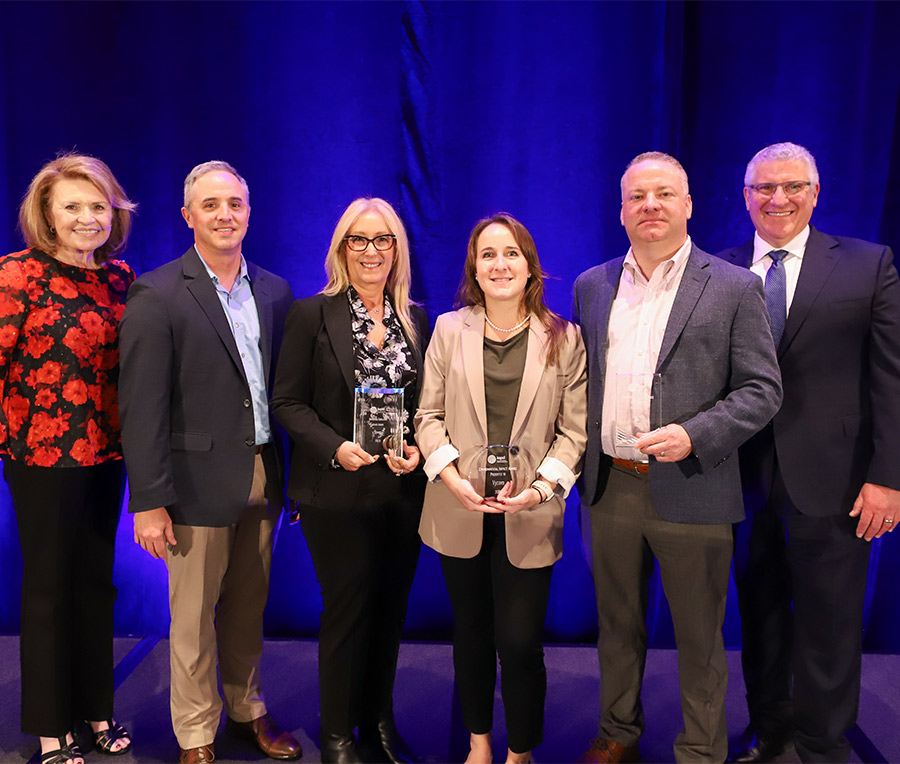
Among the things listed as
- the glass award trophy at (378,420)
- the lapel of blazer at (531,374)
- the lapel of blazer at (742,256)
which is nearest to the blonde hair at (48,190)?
the glass award trophy at (378,420)

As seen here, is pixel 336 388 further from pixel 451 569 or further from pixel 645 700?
pixel 645 700

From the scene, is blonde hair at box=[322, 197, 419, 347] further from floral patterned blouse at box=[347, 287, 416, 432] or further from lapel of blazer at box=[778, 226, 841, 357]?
lapel of blazer at box=[778, 226, 841, 357]

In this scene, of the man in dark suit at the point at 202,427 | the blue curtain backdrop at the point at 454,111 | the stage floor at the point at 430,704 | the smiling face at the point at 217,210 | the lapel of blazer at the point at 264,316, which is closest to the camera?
the man in dark suit at the point at 202,427

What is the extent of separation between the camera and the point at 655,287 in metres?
2.18

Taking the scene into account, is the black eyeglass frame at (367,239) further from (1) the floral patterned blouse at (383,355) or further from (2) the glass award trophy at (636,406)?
(2) the glass award trophy at (636,406)

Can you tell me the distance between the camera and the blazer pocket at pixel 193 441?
224 centimetres

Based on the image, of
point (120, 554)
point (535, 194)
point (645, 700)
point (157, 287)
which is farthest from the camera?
point (120, 554)

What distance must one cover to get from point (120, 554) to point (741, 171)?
3.20 metres

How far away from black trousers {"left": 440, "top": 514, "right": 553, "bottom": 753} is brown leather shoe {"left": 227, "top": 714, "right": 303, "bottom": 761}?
0.65 m

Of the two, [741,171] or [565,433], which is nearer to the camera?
[565,433]

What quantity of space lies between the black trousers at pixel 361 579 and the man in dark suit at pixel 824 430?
1.15 m

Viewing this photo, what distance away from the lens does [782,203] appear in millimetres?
2285

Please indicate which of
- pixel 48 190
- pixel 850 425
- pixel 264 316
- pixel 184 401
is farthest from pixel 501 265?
pixel 48 190

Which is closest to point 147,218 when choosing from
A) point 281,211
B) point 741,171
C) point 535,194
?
point 281,211
